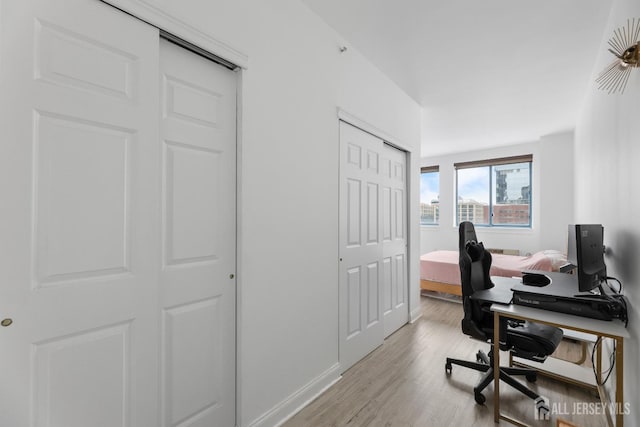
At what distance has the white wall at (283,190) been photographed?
1657mm

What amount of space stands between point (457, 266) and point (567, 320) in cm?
298

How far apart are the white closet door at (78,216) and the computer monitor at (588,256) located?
221 cm

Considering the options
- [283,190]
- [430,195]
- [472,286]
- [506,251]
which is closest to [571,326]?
[472,286]

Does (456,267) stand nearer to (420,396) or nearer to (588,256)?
(420,396)

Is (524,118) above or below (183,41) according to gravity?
above

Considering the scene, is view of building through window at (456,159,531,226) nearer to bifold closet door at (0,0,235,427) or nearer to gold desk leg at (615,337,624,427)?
gold desk leg at (615,337,624,427)

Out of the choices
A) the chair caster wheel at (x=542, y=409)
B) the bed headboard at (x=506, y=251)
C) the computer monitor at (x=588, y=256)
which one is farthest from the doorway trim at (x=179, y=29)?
the bed headboard at (x=506, y=251)

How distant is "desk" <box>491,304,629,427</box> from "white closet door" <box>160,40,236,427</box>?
1.67m

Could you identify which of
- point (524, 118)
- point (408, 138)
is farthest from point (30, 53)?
point (524, 118)

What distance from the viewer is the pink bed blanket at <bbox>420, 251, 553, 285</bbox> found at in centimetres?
416

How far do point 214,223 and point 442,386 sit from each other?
2.12 meters

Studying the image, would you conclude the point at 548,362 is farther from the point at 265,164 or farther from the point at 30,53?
the point at 30,53

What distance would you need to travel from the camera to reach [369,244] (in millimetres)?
2865

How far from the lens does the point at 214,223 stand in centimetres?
158
